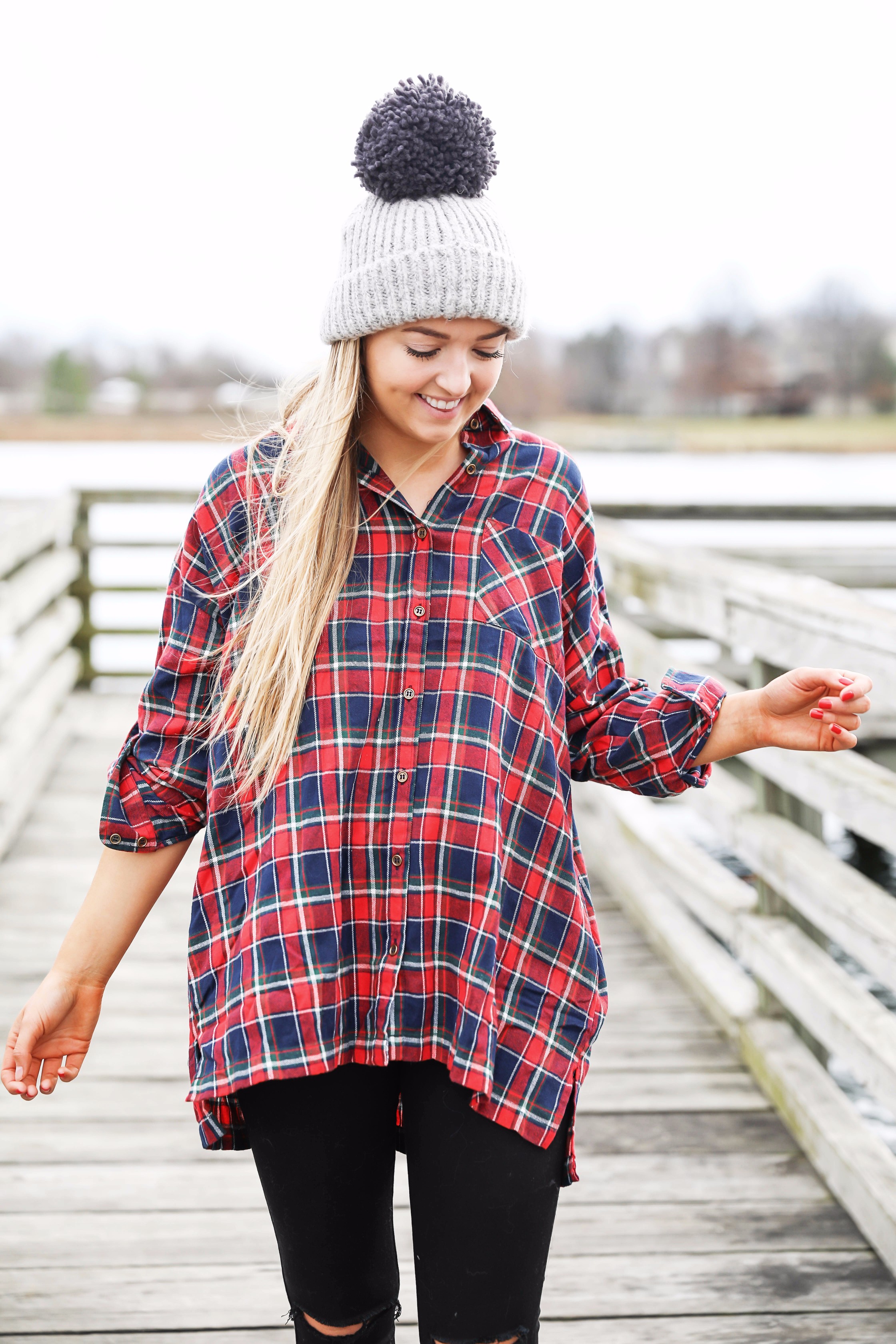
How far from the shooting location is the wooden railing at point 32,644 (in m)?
3.91

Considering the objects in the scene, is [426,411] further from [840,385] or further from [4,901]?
[840,385]

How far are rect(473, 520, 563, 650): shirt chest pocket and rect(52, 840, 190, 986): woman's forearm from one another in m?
0.37

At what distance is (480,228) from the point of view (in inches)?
42.0

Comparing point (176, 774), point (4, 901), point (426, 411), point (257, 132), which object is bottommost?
point (4, 901)

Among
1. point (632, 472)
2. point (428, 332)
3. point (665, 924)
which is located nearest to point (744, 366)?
point (632, 472)

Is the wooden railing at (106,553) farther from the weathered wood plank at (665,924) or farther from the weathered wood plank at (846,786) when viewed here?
the weathered wood plank at (846,786)

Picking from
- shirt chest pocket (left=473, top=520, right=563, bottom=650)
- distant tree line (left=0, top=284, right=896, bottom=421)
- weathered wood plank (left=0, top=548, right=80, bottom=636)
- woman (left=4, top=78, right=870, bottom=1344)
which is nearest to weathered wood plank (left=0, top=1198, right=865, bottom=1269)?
woman (left=4, top=78, right=870, bottom=1344)

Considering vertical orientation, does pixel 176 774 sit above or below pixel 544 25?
below

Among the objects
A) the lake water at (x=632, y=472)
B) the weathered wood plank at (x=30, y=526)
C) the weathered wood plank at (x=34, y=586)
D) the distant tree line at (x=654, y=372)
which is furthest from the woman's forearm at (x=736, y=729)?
the distant tree line at (x=654, y=372)

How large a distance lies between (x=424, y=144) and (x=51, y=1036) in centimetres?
89

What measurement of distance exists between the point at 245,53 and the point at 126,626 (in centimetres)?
1705

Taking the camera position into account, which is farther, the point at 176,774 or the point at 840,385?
the point at 840,385

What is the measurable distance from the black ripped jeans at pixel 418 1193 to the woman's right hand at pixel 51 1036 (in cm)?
19

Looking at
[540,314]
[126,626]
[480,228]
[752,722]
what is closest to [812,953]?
[752,722]
